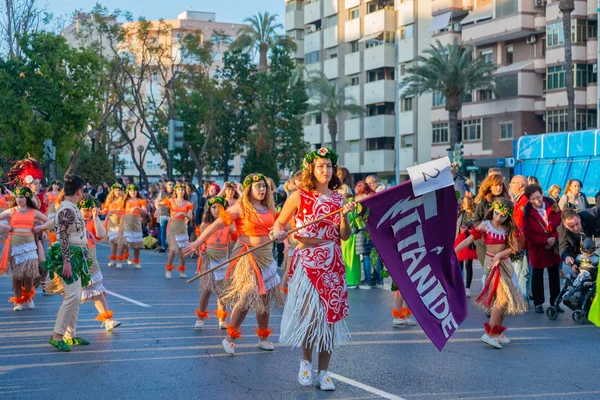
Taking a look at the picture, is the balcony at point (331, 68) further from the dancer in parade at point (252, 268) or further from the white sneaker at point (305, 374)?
the white sneaker at point (305, 374)

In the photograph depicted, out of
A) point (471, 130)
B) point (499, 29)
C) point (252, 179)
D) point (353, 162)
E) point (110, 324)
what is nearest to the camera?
point (252, 179)

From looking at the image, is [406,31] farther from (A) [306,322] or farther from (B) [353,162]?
(A) [306,322]

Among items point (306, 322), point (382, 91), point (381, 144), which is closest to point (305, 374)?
point (306, 322)

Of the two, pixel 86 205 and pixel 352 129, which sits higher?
pixel 352 129

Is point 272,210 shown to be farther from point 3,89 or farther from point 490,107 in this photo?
point 490,107

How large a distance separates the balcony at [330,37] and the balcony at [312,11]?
1949 mm

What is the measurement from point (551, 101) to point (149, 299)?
41920 mm

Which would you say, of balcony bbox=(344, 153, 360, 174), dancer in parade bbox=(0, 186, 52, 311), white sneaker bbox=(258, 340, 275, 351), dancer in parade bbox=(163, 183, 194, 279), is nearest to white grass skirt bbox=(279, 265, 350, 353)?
white sneaker bbox=(258, 340, 275, 351)

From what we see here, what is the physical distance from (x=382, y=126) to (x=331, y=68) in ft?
29.0

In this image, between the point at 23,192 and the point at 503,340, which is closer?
the point at 503,340

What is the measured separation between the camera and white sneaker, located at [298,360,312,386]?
7.59 meters

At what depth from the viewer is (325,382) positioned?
753 cm

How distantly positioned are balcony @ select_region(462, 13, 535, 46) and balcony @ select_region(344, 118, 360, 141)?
15.1 meters

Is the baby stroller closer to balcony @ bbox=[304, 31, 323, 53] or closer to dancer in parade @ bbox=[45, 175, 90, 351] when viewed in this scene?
dancer in parade @ bbox=[45, 175, 90, 351]
